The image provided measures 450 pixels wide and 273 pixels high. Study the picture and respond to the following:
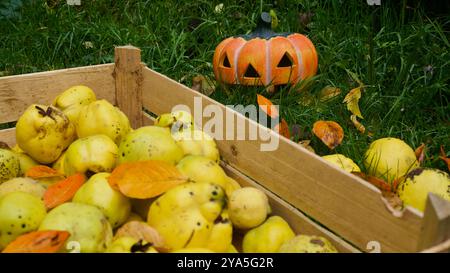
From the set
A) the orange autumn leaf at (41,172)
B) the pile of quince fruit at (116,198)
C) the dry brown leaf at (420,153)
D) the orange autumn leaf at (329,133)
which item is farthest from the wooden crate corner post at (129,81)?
the dry brown leaf at (420,153)

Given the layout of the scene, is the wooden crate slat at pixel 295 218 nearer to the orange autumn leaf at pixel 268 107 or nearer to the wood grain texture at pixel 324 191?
the wood grain texture at pixel 324 191

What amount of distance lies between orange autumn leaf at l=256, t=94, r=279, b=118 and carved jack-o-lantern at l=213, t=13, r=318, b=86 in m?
0.30

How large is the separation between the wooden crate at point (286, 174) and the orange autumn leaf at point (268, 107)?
1.47 ft

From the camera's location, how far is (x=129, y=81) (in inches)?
101

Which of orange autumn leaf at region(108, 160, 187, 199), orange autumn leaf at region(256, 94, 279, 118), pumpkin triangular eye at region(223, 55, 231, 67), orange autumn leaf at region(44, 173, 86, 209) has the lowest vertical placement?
orange autumn leaf at region(44, 173, 86, 209)

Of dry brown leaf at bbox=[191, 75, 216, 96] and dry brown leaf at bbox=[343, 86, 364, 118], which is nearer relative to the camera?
dry brown leaf at bbox=[343, 86, 364, 118]

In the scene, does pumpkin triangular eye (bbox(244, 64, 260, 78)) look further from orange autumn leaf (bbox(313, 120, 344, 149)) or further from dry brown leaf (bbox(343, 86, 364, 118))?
orange autumn leaf (bbox(313, 120, 344, 149))

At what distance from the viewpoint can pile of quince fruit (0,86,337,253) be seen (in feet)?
5.00

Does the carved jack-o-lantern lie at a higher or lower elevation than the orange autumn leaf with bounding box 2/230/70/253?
higher

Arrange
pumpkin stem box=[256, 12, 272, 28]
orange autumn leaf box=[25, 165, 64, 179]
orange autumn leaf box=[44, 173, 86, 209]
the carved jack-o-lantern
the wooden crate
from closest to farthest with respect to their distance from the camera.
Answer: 1. the wooden crate
2. orange autumn leaf box=[44, 173, 86, 209]
3. orange autumn leaf box=[25, 165, 64, 179]
4. the carved jack-o-lantern
5. pumpkin stem box=[256, 12, 272, 28]

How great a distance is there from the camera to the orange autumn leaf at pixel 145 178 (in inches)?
64.9

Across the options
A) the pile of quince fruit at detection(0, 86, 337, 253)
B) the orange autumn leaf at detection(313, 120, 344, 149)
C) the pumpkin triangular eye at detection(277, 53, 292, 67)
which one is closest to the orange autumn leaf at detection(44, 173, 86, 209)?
the pile of quince fruit at detection(0, 86, 337, 253)

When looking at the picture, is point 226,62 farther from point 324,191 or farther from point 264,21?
point 324,191

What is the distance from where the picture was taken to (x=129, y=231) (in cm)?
158
